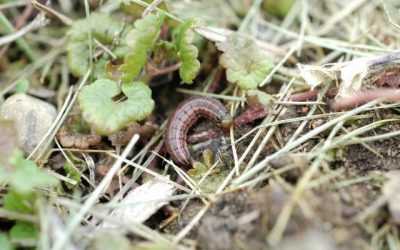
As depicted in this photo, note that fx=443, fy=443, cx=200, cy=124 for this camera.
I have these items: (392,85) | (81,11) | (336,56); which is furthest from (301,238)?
(81,11)

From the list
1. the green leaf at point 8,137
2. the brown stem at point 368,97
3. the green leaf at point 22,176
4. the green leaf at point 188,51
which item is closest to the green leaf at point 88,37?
the green leaf at point 188,51

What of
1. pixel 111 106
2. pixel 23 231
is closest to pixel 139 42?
pixel 111 106

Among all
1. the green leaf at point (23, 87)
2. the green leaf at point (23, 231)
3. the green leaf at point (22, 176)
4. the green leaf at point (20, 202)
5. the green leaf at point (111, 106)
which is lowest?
the green leaf at point (23, 231)

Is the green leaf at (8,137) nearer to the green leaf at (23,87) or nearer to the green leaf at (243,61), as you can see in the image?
the green leaf at (23,87)

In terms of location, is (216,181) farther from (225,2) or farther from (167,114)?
(225,2)

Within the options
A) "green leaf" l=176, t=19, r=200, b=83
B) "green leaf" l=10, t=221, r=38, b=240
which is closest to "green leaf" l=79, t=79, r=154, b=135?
"green leaf" l=176, t=19, r=200, b=83

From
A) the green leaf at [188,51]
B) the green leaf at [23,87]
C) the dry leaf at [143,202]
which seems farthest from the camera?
the green leaf at [23,87]
